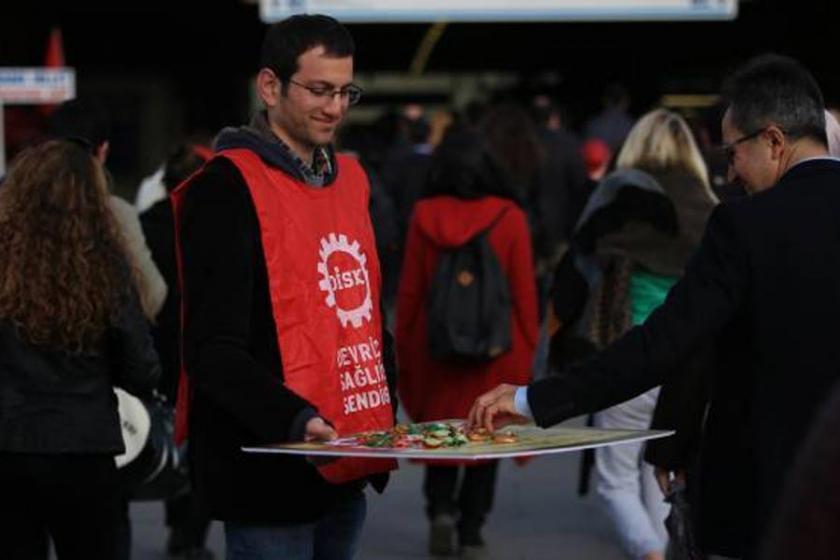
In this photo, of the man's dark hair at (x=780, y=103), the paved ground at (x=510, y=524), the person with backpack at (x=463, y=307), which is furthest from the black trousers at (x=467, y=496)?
the man's dark hair at (x=780, y=103)

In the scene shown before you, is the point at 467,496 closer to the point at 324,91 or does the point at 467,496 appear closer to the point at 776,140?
the point at 324,91

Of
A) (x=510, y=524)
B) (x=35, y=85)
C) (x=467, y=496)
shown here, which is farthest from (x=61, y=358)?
(x=35, y=85)

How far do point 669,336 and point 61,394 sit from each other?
2033mm

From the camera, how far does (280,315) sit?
401cm

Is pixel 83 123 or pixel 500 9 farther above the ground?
pixel 500 9

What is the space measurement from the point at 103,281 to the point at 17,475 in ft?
1.83

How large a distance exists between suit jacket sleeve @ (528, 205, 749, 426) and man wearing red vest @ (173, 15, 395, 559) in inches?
19.3

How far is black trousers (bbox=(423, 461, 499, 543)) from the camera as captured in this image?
27.0 feet

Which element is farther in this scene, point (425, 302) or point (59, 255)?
point (425, 302)

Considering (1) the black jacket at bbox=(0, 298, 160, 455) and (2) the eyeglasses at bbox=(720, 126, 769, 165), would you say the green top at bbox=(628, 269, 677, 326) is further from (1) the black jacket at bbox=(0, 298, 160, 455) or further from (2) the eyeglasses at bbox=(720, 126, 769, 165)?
(2) the eyeglasses at bbox=(720, 126, 769, 165)

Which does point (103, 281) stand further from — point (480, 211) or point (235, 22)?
point (235, 22)

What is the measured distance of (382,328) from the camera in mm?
4348

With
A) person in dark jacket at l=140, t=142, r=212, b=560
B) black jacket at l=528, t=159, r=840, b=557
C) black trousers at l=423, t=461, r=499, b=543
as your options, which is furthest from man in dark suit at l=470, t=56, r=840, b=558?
black trousers at l=423, t=461, r=499, b=543

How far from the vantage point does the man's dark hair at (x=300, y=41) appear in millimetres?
4098
